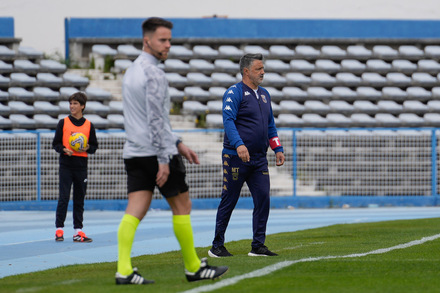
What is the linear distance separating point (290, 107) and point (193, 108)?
275cm

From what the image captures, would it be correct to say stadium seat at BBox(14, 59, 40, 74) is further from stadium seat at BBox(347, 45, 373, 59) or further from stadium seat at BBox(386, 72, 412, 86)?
stadium seat at BBox(386, 72, 412, 86)

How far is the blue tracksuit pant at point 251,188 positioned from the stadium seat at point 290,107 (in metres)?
15.3

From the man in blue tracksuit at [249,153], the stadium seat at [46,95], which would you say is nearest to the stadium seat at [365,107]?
the stadium seat at [46,95]

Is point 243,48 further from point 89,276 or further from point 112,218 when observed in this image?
point 89,276

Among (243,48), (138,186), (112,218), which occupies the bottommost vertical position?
(112,218)

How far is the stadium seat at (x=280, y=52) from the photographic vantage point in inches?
1003

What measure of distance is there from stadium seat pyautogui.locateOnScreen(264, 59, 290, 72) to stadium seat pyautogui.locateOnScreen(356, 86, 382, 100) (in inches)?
87.7

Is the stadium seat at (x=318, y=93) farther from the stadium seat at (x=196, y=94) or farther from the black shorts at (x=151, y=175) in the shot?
the black shorts at (x=151, y=175)

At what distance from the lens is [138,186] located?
5.95 meters

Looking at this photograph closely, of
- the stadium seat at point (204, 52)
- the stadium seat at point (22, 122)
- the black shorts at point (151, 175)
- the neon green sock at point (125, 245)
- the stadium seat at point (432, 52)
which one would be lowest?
the neon green sock at point (125, 245)

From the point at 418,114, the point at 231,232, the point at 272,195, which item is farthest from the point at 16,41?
the point at 231,232

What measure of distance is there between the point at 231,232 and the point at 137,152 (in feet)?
22.6

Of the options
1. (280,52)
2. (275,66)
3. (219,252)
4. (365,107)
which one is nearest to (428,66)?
(365,107)

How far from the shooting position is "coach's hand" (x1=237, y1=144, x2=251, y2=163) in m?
7.91
